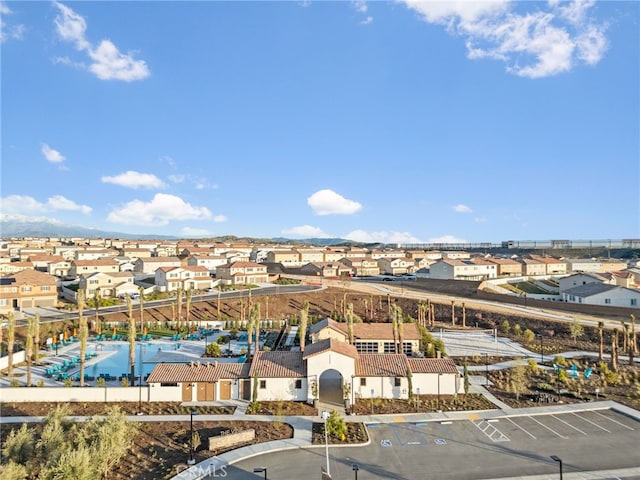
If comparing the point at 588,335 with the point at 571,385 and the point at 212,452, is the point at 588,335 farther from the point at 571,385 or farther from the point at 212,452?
the point at 212,452

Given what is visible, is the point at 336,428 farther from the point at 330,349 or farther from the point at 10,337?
the point at 10,337

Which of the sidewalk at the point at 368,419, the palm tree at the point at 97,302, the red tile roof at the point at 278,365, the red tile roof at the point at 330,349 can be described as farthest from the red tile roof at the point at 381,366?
the palm tree at the point at 97,302

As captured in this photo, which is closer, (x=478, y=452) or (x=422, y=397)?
(x=478, y=452)

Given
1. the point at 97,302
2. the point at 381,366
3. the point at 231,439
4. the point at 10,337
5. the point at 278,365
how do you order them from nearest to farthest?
the point at 231,439 → the point at 278,365 → the point at 381,366 → the point at 10,337 → the point at 97,302

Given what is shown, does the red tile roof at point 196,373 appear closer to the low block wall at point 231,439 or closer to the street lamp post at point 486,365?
the low block wall at point 231,439

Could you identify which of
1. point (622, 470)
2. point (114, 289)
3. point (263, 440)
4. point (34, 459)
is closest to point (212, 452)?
point (263, 440)

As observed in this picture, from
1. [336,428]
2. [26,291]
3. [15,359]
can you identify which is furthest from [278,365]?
[26,291]
